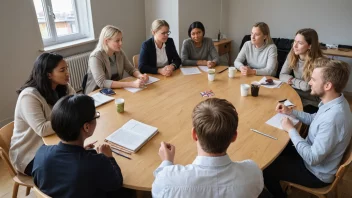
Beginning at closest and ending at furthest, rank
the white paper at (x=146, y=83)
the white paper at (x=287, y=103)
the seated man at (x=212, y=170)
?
the seated man at (x=212, y=170), the white paper at (x=287, y=103), the white paper at (x=146, y=83)

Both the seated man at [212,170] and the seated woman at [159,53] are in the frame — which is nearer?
the seated man at [212,170]

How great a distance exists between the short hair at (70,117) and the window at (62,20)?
2.65 meters

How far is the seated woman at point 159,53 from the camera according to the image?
2.79m

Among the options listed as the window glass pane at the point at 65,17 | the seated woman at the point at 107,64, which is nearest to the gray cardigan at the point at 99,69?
the seated woman at the point at 107,64

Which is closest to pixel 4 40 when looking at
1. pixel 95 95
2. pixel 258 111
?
pixel 95 95

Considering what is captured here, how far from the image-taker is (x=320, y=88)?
1548mm

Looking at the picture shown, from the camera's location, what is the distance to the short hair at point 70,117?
1.13 m

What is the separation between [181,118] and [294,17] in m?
3.58

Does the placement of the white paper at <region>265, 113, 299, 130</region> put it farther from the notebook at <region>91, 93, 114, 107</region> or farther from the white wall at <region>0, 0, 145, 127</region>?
the white wall at <region>0, 0, 145, 127</region>

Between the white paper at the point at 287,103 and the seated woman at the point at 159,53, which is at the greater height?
the seated woman at the point at 159,53

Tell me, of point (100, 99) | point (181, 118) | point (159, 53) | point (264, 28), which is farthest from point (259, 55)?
point (100, 99)

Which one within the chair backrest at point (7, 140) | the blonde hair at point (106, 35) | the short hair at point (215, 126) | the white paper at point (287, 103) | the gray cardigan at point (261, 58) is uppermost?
the blonde hair at point (106, 35)

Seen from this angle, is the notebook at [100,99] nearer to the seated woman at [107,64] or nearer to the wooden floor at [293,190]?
the seated woman at [107,64]

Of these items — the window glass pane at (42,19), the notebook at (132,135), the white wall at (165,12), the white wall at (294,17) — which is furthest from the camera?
the white wall at (165,12)
